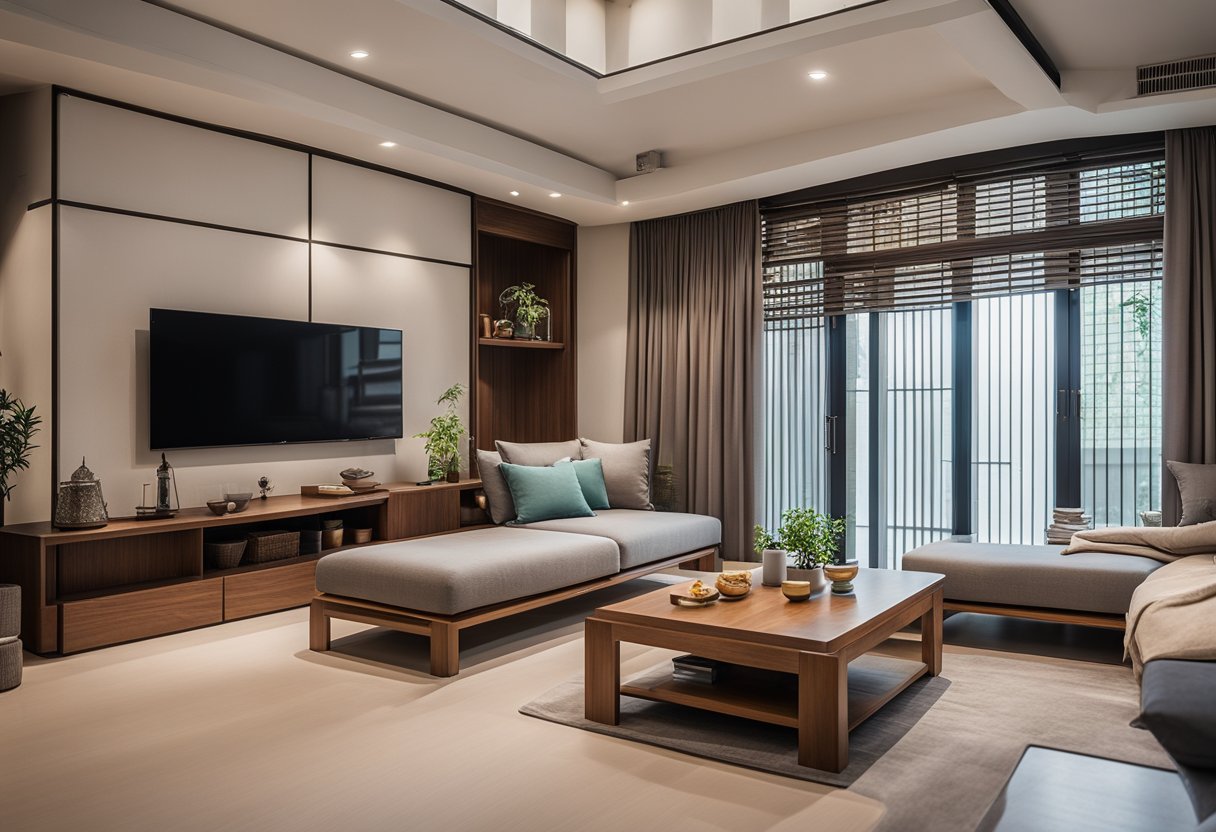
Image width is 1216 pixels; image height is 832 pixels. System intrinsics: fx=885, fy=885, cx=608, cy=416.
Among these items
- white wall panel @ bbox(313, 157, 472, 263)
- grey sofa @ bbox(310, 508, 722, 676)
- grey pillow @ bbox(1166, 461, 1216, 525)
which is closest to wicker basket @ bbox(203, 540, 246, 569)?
grey sofa @ bbox(310, 508, 722, 676)

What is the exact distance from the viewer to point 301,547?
4805 millimetres

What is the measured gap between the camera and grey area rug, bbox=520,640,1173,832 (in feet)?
7.72

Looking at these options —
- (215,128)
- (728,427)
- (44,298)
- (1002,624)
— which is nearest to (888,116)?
(728,427)

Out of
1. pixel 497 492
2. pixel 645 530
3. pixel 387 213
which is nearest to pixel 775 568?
pixel 645 530

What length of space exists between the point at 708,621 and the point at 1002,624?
216cm

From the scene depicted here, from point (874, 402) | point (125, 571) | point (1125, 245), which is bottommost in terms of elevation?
point (125, 571)

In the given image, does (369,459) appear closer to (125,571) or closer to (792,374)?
(125,571)

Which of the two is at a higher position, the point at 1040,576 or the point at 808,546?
the point at 808,546

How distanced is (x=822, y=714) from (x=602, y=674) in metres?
0.75

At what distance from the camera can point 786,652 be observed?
2609 mm

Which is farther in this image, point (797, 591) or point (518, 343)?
point (518, 343)

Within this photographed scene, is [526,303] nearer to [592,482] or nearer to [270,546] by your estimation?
[592,482]

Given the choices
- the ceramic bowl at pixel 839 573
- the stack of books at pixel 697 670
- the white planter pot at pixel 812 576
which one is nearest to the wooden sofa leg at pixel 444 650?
the stack of books at pixel 697 670

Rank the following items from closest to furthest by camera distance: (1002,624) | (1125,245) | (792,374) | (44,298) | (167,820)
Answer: (167,820), (44,298), (1002,624), (1125,245), (792,374)
